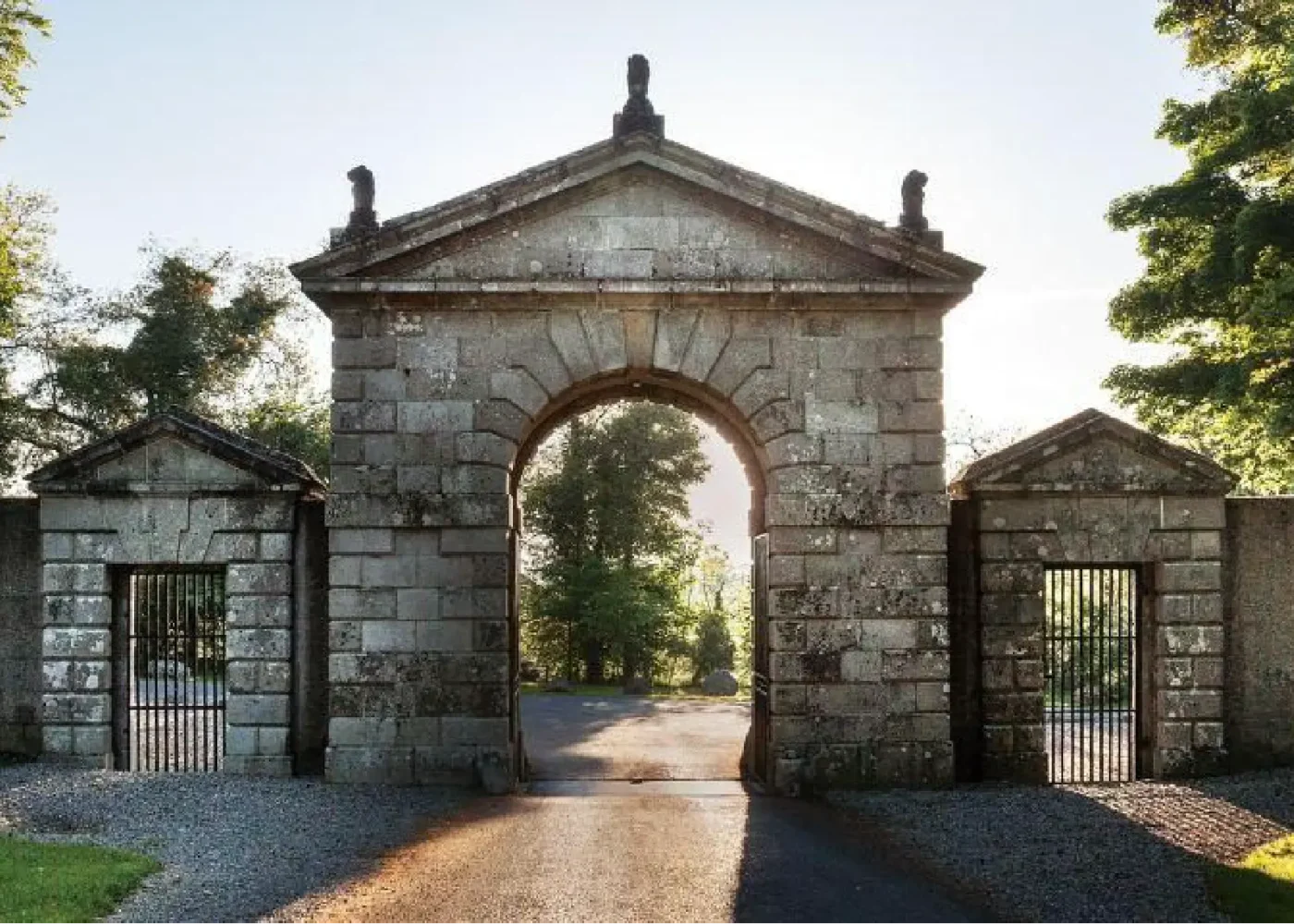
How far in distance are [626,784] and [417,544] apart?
139 inches

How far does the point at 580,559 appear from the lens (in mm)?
28969

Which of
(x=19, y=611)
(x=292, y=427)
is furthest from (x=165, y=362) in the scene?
(x=19, y=611)

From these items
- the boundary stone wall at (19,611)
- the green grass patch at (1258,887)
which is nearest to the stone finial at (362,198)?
the boundary stone wall at (19,611)

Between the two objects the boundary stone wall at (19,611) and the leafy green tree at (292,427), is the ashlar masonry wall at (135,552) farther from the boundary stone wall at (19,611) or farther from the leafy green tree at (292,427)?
the leafy green tree at (292,427)

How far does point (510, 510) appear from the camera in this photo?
1182cm

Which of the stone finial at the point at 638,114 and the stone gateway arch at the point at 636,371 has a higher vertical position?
the stone finial at the point at 638,114

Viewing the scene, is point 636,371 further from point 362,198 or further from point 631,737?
point 631,737

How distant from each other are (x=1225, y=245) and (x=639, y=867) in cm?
1196

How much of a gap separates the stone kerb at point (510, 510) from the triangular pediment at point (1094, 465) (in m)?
0.93

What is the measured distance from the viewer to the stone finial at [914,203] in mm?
11883

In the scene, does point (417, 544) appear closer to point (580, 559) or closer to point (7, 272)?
point (7, 272)

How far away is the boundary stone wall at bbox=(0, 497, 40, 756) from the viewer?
Result: 1267 centimetres

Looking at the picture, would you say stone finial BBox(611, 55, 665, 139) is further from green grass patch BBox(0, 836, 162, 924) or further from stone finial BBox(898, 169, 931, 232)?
green grass patch BBox(0, 836, 162, 924)

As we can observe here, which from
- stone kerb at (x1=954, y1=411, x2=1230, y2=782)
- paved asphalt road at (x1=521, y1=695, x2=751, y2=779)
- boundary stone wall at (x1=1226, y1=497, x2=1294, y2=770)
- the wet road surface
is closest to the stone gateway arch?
stone kerb at (x1=954, y1=411, x2=1230, y2=782)
